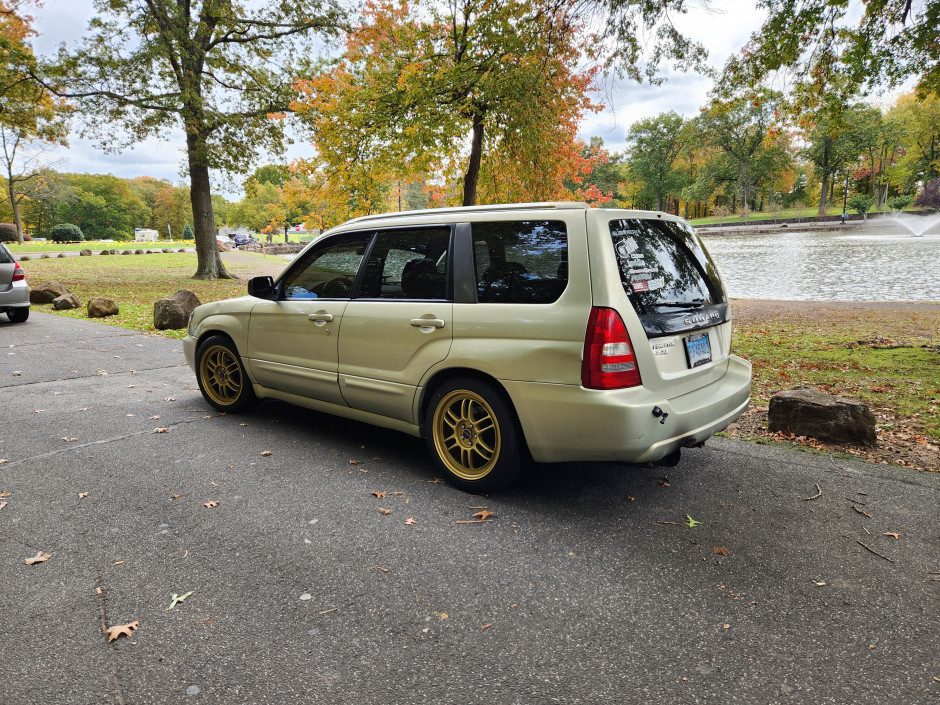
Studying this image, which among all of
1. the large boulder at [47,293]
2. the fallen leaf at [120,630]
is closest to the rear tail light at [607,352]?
the fallen leaf at [120,630]

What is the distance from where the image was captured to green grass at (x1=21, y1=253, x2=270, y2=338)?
12.6 meters

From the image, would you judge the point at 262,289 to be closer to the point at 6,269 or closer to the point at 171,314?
the point at 171,314

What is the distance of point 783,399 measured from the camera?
4902 millimetres

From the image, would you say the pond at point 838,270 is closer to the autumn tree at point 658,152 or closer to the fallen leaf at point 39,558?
the fallen leaf at point 39,558

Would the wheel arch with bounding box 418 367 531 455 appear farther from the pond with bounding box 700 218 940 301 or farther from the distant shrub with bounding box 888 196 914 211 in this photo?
the distant shrub with bounding box 888 196 914 211

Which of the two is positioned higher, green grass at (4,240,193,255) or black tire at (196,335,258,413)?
green grass at (4,240,193,255)

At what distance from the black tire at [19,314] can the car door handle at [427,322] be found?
11.2 metres

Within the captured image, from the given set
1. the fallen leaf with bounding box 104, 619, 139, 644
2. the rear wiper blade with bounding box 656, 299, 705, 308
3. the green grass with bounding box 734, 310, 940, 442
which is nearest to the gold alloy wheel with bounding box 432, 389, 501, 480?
the rear wiper blade with bounding box 656, 299, 705, 308

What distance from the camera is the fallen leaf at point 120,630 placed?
2.32 meters

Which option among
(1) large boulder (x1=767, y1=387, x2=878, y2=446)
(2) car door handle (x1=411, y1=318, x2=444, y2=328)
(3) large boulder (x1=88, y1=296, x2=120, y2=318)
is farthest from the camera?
(3) large boulder (x1=88, y1=296, x2=120, y2=318)

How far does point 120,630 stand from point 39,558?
36.2 inches

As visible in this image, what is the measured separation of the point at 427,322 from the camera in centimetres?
374

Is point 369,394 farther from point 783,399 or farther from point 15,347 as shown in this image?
point 15,347

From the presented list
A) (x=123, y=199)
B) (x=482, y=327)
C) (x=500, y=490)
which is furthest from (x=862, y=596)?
(x=123, y=199)
